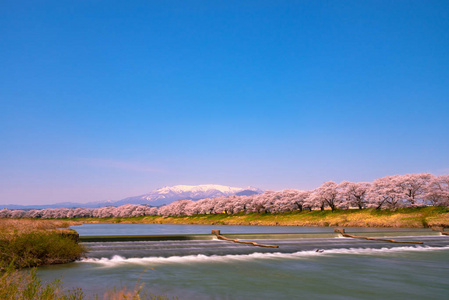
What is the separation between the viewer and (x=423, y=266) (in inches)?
879

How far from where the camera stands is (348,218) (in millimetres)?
90812

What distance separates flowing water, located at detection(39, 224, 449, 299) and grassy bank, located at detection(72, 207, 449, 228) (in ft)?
146

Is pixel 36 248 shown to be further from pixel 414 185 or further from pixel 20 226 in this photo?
pixel 414 185

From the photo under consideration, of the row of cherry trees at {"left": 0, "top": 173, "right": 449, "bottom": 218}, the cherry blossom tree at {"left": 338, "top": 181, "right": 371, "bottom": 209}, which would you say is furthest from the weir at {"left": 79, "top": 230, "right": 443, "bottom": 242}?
the cherry blossom tree at {"left": 338, "top": 181, "right": 371, "bottom": 209}

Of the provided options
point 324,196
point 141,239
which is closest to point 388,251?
point 141,239

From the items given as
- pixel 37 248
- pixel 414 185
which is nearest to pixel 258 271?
pixel 37 248

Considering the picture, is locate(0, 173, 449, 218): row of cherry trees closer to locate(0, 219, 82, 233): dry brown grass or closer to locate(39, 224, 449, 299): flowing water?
locate(39, 224, 449, 299): flowing water

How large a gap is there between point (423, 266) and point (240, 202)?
125916 millimetres

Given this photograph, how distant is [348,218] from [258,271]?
7958cm

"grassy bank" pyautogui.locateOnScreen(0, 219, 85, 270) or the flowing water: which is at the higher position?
"grassy bank" pyautogui.locateOnScreen(0, 219, 85, 270)

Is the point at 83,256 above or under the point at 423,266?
above

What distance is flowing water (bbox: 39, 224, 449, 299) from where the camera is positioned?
14688 millimetres

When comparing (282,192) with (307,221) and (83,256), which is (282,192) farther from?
(83,256)

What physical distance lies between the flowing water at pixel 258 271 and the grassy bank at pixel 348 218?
1758 inches
